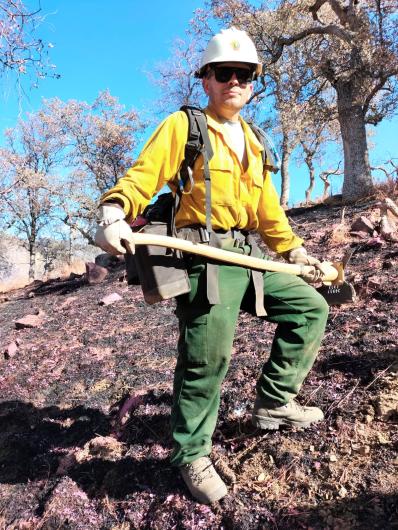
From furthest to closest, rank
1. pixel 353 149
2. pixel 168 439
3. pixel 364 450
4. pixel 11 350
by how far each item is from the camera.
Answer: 1. pixel 353 149
2. pixel 11 350
3. pixel 168 439
4. pixel 364 450

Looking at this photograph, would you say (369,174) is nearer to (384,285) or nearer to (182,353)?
(384,285)

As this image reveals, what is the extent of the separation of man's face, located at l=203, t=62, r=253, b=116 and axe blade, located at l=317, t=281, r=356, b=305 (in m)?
1.31

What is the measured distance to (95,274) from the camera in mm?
8539

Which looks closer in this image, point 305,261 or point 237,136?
point 237,136

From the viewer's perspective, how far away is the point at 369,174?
1022 cm

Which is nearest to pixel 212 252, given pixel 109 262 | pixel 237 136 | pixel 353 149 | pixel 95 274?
pixel 237 136

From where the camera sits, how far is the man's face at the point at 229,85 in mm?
2295

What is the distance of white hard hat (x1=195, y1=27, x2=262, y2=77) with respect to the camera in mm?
2250

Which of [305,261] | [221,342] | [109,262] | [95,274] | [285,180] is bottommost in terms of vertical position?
[95,274]

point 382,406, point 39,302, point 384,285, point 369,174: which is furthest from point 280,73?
point 382,406

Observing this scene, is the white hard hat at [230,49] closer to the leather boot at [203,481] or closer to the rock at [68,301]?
the leather boot at [203,481]

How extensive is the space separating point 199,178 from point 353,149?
355 inches

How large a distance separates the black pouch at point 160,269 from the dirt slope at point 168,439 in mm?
1078

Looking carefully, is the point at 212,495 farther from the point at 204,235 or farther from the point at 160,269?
the point at 204,235
